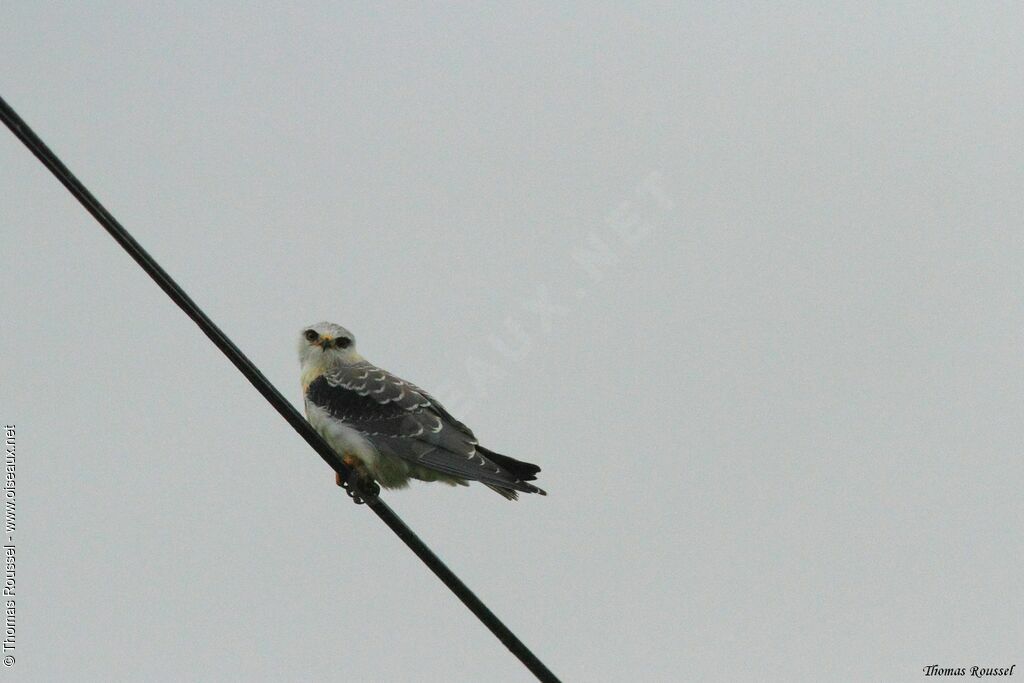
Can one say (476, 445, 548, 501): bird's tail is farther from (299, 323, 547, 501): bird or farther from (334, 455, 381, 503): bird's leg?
(334, 455, 381, 503): bird's leg

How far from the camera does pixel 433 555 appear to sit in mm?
6375

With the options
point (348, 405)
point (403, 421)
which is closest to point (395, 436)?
point (403, 421)

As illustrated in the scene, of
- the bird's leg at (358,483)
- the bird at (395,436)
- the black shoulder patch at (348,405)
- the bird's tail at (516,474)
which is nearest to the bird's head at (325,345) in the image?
the bird at (395,436)

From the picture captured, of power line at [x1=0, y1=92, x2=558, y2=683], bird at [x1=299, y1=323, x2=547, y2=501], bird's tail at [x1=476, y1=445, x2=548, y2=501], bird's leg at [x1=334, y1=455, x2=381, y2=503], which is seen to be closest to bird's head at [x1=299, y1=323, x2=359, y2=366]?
bird at [x1=299, y1=323, x2=547, y2=501]

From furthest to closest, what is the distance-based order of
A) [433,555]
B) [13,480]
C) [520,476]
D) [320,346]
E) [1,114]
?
[13,480], [320,346], [520,476], [433,555], [1,114]

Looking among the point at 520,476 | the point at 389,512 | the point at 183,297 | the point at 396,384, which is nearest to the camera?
the point at 183,297

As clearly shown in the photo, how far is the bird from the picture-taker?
9.35 meters

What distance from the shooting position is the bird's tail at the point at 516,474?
359 inches

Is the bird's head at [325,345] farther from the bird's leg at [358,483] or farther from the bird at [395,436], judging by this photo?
the bird's leg at [358,483]

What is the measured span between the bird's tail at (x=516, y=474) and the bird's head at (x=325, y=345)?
2270 mm

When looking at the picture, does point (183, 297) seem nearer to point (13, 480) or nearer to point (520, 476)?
point (520, 476)

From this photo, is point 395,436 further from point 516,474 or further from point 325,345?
point 325,345

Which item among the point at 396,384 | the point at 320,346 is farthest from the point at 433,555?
the point at 320,346

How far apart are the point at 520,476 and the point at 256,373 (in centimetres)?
342
